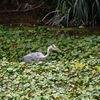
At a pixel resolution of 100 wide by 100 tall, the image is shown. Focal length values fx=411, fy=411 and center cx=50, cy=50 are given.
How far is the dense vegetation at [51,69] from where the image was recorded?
621cm

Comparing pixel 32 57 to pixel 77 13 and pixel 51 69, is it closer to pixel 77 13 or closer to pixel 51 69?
pixel 51 69

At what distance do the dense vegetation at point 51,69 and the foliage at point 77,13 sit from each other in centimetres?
87

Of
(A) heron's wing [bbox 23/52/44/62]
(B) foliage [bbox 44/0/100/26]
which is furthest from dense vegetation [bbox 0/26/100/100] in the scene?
(B) foliage [bbox 44/0/100/26]

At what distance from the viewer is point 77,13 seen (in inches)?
439

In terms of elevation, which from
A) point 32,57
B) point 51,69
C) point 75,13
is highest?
point 75,13

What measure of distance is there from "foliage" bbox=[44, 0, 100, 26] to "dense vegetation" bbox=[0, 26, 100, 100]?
866 mm

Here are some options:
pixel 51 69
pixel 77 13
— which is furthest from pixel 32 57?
pixel 77 13

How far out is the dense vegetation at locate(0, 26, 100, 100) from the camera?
245 inches

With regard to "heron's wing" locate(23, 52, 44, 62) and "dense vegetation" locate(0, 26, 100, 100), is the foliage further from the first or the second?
"heron's wing" locate(23, 52, 44, 62)

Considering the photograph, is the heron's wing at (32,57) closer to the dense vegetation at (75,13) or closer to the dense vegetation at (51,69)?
the dense vegetation at (51,69)

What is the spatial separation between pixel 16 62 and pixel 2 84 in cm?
143

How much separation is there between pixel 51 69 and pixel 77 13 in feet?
13.4

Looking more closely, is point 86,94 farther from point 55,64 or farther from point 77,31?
point 77,31

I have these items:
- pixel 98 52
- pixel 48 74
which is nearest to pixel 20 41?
pixel 98 52
